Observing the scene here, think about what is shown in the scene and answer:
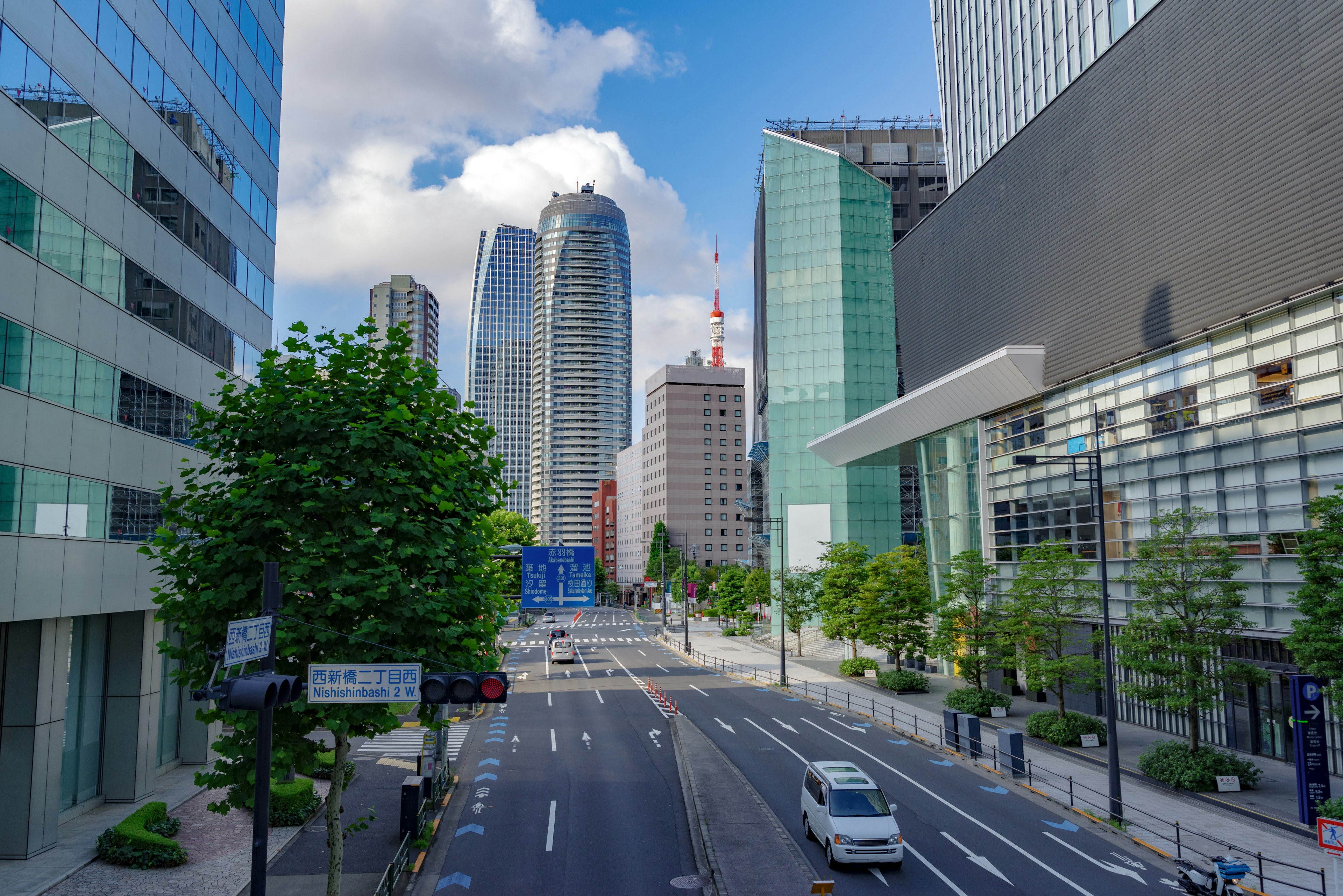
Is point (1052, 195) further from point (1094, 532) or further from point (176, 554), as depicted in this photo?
point (176, 554)

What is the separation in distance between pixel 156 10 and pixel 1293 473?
128 feet

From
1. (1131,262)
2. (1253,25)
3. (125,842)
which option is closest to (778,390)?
(1131,262)

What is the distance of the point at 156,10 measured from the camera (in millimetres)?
25984

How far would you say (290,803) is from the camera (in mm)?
22359

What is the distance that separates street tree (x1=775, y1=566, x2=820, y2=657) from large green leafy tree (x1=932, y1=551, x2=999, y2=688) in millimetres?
22940

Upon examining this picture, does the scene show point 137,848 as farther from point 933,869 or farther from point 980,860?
point 980,860

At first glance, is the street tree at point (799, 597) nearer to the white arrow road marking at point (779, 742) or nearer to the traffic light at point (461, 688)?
the white arrow road marking at point (779, 742)

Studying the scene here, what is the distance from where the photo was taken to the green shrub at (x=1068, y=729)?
105 feet

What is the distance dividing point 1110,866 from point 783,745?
15346mm

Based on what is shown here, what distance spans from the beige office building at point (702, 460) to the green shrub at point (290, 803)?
468 ft

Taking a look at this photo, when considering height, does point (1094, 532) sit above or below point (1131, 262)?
below

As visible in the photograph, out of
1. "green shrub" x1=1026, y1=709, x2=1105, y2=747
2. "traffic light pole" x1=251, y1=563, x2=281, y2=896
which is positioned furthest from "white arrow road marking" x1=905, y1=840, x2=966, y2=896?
"green shrub" x1=1026, y1=709, x2=1105, y2=747

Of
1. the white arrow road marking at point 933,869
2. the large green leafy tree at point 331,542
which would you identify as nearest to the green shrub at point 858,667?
the white arrow road marking at point 933,869

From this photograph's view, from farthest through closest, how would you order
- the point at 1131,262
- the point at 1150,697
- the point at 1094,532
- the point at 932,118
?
the point at 932,118 < the point at 1094,532 < the point at 1131,262 < the point at 1150,697
